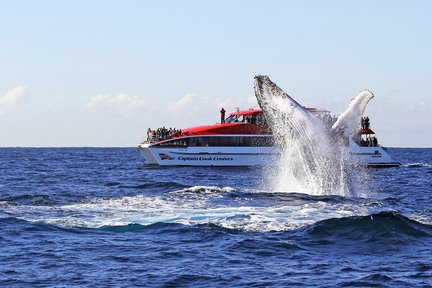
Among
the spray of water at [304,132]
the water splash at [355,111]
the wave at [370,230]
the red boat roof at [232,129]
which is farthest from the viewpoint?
the red boat roof at [232,129]

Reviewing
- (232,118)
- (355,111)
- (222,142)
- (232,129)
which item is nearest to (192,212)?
(355,111)

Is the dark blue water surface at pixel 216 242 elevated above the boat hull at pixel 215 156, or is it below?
below

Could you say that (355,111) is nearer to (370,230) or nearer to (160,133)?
(370,230)

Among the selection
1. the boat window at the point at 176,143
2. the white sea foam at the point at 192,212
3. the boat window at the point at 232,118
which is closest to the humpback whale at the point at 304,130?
the white sea foam at the point at 192,212

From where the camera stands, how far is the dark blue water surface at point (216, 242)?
50.0 ft

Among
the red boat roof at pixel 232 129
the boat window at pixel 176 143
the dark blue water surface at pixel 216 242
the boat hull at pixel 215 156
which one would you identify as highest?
the red boat roof at pixel 232 129

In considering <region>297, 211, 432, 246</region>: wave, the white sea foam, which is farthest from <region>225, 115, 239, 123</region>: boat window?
<region>297, 211, 432, 246</region>: wave

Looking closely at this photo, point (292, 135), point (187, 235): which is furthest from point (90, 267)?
point (292, 135)

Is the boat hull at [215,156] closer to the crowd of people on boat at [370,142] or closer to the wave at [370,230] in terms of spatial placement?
the crowd of people on boat at [370,142]

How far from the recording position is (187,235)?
810 inches

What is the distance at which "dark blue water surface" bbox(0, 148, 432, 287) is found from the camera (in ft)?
50.0

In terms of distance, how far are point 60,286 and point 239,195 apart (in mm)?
18792

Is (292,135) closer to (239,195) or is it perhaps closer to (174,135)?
(239,195)

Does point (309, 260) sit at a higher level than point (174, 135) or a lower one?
lower
